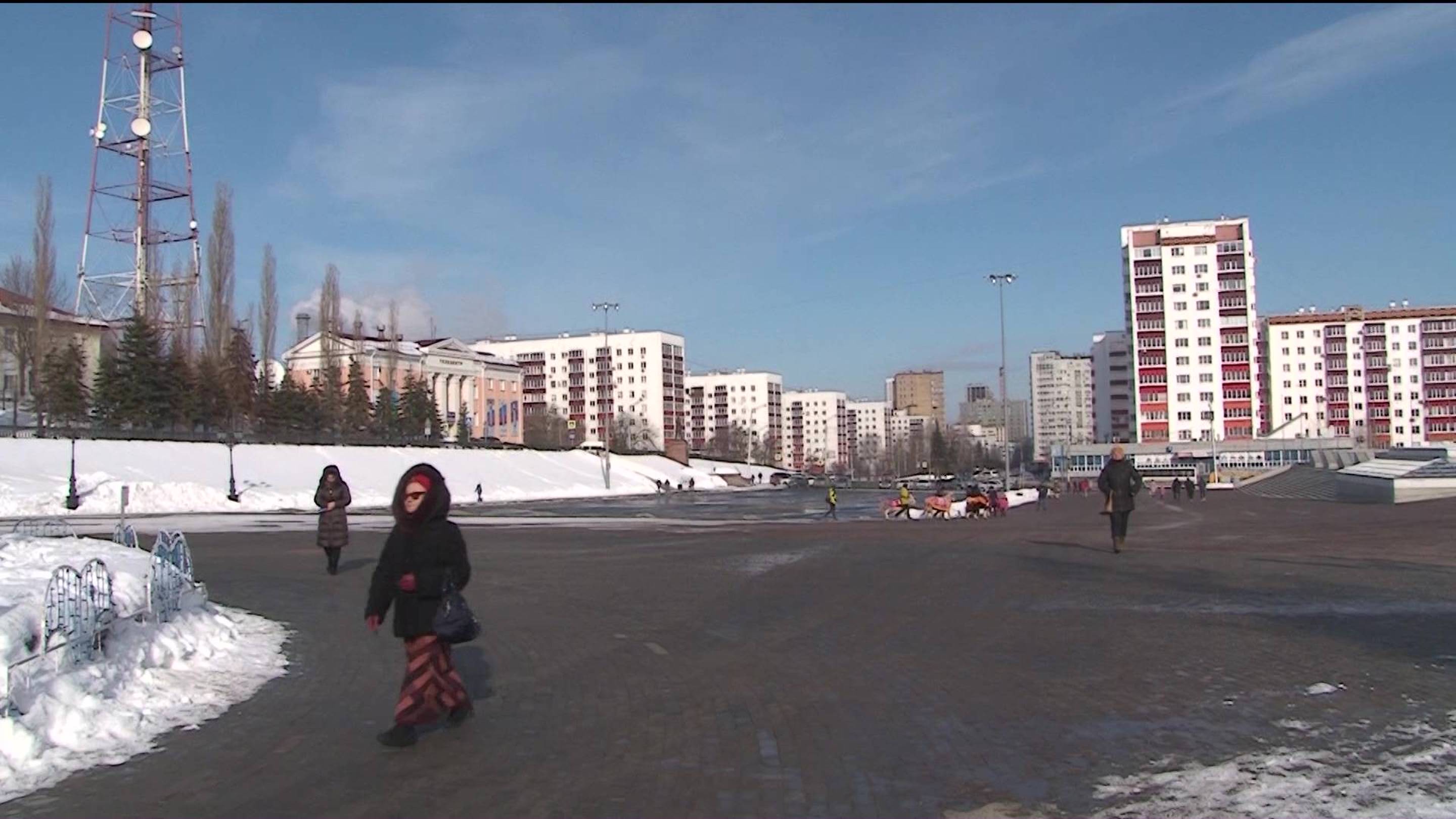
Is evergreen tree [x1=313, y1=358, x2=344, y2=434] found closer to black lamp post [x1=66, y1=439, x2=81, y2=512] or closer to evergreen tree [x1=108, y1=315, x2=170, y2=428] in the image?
evergreen tree [x1=108, y1=315, x2=170, y2=428]

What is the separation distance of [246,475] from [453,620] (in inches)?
2249

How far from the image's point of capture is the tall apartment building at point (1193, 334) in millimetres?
125438

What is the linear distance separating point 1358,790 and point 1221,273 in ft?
433

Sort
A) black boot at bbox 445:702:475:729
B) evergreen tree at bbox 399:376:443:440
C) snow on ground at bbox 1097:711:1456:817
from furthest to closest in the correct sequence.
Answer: evergreen tree at bbox 399:376:443:440 < black boot at bbox 445:702:475:729 < snow on ground at bbox 1097:711:1456:817

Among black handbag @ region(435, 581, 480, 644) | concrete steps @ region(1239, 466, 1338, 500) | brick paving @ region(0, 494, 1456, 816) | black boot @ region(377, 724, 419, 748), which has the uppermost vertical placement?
black handbag @ region(435, 581, 480, 644)

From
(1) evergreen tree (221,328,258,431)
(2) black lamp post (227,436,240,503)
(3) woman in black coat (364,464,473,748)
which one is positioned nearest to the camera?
(3) woman in black coat (364,464,473,748)

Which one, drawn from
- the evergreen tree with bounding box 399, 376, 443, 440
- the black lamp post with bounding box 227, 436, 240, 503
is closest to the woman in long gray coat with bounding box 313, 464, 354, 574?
the black lamp post with bounding box 227, 436, 240, 503

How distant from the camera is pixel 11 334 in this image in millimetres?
66375

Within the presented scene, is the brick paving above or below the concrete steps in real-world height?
above

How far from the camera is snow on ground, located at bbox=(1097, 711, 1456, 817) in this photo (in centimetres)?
499

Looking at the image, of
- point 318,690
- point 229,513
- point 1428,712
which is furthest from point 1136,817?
point 229,513

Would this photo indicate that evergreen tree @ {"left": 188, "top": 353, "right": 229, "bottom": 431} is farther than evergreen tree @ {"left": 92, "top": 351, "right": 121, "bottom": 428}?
Yes

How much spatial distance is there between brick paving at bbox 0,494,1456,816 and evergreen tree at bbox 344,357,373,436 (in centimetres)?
6877

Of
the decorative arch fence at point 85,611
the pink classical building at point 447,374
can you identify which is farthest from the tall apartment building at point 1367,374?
the decorative arch fence at point 85,611
